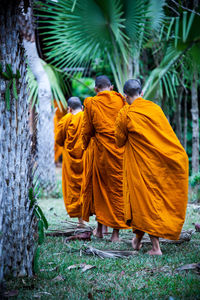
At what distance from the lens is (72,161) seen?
5.36 m

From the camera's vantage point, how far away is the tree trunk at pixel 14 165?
8.78ft

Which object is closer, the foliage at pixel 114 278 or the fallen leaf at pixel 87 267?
the foliage at pixel 114 278

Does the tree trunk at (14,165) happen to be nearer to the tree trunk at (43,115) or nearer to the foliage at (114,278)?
the foliage at (114,278)

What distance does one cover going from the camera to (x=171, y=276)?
283 centimetres

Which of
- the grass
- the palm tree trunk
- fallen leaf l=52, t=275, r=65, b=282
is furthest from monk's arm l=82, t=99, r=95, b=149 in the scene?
the palm tree trunk

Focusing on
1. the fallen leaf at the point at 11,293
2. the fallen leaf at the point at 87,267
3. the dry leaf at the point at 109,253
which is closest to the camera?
the fallen leaf at the point at 11,293

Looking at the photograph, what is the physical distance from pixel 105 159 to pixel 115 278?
1.82m

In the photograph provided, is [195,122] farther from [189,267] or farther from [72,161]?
[189,267]

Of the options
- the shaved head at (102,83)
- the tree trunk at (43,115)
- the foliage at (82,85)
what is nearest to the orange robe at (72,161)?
the shaved head at (102,83)

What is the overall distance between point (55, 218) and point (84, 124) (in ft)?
7.16

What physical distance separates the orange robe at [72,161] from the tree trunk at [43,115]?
2.82 metres

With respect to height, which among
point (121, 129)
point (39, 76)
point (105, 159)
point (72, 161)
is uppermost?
point (39, 76)

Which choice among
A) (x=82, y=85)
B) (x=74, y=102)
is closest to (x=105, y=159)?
(x=74, y=102)

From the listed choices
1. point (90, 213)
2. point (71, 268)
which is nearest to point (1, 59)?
point (71, 268)
